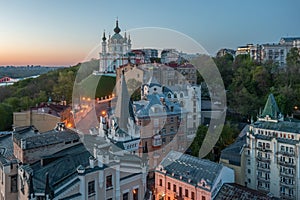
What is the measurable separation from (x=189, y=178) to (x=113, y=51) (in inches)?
1755

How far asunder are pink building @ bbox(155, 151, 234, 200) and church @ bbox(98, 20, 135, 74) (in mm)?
38532

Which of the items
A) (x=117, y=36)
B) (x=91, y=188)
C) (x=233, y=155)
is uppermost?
(x=117, y=36)

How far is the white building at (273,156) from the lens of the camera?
19375 mm

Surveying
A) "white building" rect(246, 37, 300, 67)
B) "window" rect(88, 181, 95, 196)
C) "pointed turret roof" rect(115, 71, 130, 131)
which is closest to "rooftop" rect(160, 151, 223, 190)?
"pointed turret roof" rect(115, 71, 130, 131)

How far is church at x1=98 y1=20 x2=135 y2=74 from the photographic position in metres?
→ 56.7

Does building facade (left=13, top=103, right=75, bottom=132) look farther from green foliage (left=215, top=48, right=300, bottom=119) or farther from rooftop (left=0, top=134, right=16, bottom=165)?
green foliage (left=215, top=48, right=300, bottom=119)

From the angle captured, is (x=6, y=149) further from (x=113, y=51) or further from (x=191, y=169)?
(x=113, y=51)

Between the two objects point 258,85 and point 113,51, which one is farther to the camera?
point 113,51

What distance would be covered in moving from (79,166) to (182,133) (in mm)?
15823

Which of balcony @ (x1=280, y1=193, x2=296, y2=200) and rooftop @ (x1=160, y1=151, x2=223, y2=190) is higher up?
rooftop @ (x1=160, y1=151, x2=223, y2=190)

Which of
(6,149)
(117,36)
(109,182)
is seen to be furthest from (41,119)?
(117,36)

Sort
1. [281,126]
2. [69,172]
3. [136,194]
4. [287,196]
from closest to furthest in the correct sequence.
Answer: [69,172], [136,194], [287,196], [281,126]

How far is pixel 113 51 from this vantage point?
2331 inches

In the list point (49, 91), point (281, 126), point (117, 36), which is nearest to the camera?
point (281, 126)
